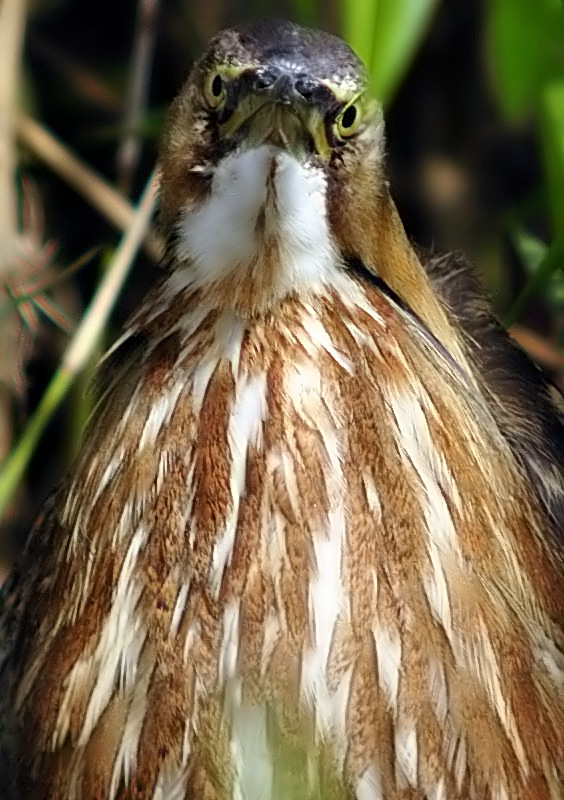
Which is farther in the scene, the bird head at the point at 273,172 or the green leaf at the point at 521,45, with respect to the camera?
the bird head at the point at 273,172

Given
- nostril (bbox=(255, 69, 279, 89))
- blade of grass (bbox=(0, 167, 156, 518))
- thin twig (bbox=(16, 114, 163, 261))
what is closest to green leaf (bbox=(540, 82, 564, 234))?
nostril (bbox=(255, 69, 279, 89))

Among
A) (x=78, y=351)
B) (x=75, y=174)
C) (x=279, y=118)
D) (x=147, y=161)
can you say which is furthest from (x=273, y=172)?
(x=147, y=161)

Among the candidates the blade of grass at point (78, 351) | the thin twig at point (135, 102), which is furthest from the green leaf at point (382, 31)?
the thin twig at point (135, 102)

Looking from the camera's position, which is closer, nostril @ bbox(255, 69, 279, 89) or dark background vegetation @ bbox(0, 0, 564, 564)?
nostril @ bbox(255, 69, 279, 89)

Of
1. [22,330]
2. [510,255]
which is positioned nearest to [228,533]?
[22,330]

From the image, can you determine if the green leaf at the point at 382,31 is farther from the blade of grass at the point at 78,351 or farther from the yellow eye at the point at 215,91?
the blade of grass at the point at 78,351

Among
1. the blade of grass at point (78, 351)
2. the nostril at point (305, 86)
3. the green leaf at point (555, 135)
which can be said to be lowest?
the nostril at point (305, 86)

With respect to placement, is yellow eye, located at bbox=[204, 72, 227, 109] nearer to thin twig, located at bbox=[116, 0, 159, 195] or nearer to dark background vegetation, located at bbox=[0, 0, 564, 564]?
dark background vegetation, located at bbox=[0, 0, 564, 564]

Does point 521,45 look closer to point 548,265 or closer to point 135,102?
point 548,265
